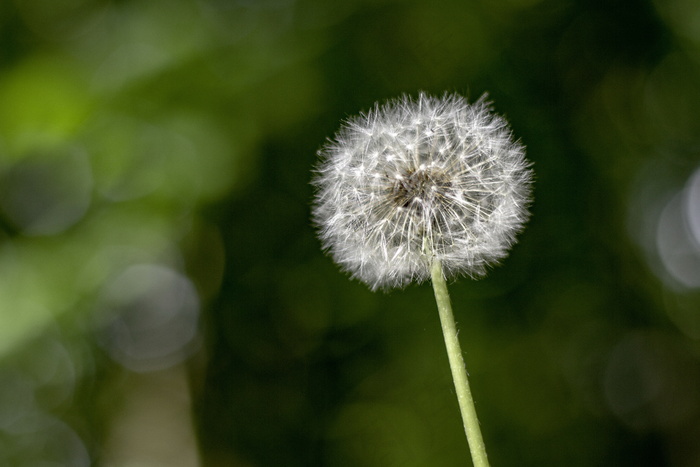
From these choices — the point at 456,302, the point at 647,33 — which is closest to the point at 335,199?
the point at 456,302

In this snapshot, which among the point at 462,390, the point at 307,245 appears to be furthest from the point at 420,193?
the point at 307,245

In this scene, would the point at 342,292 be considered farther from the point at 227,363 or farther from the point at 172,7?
the point at 172,7

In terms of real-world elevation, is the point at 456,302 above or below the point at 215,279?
below

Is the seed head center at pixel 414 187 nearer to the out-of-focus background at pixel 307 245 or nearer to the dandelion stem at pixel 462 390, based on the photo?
the dandelion stem at pixel 462 390

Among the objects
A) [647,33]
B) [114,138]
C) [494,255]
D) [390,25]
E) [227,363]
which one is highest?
[390,25]

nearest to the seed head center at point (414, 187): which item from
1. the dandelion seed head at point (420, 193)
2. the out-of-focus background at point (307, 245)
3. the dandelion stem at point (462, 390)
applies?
the dandelion seed head at point (420, 193)

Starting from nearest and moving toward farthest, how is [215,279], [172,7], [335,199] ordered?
[335,199], [172,7], [215,279]

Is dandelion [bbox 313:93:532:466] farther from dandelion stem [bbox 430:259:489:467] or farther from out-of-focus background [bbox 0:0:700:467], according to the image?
out-of-focus background [bbox 0:0:700:467]
